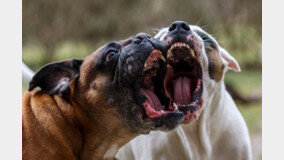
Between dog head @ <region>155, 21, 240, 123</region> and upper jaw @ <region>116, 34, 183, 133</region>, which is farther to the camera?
dog head @ <region>155, 21, 240, 123</region>

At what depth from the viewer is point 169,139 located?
277 cm

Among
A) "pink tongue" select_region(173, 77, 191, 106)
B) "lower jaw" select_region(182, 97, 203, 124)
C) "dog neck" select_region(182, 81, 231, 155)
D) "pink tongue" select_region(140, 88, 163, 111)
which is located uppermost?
"pink tongue" select_region(140, 88, 163, 111)

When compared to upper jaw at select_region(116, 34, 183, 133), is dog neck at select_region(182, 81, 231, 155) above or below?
below

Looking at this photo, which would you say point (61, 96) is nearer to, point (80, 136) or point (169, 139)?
point (80, 136)

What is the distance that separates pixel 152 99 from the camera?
2480mm

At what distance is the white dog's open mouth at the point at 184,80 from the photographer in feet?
A: 8.63

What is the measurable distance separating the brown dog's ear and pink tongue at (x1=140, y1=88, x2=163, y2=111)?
47 cm

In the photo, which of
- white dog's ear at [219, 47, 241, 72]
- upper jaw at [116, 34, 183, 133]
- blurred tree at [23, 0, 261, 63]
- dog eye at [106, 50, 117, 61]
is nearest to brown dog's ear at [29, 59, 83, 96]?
dog eye at [106, 50, 117, 61]

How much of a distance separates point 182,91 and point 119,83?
1.89 feet

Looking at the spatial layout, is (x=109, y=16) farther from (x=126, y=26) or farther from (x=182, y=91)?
(x=182, y=91)

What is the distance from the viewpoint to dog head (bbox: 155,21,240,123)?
2.62 metres

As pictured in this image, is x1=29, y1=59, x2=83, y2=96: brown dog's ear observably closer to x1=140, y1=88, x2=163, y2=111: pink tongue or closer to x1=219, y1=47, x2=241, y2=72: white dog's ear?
x1=140, y1=88, x2=163, y2=111: pink tongue

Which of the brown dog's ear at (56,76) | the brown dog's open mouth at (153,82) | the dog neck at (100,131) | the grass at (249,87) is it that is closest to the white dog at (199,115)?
the brown dog's open mouth at (153,82)
